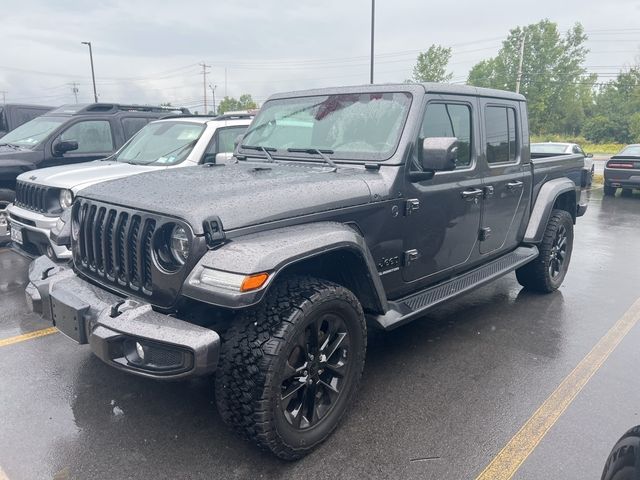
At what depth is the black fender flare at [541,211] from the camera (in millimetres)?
4953

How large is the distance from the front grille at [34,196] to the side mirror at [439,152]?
13.5 ft

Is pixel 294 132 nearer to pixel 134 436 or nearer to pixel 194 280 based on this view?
pixel 194 280

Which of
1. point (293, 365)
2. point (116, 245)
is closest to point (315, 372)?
point (293, 365)

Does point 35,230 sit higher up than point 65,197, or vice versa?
point 65,197

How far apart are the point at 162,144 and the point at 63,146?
1.61 metres

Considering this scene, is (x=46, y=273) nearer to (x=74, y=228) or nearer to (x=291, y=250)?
(x=74, y=228)

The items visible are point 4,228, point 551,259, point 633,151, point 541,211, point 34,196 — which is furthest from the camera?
point 633,151

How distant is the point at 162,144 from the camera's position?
6512 mm

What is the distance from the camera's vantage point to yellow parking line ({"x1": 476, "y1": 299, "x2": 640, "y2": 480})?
2.65m

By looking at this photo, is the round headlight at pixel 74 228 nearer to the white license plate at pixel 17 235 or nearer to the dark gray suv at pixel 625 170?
the white license plate at pixel 17 235

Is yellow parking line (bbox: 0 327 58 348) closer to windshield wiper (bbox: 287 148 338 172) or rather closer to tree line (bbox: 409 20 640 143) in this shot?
windshield wiper (bbox: 287 148 338 172)

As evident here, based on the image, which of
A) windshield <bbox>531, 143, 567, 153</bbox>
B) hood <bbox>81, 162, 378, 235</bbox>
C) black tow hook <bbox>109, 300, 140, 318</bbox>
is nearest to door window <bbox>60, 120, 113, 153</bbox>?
hood <bbox>81, 162, 378, 235</bbox>

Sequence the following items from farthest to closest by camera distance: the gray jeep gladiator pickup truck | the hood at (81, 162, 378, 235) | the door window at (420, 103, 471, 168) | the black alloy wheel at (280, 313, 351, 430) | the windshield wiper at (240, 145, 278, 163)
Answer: the windshield wiper at (240, 145, 278, 163) < the door window at (420, 103, 471, 168) < the black alloy wheel at (280, 313, 351, 430) < the hood at (81, 162, 378, 235) < the gray jeep gladiator pickup truck

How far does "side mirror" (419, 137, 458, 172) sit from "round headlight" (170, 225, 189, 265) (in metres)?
1.66
